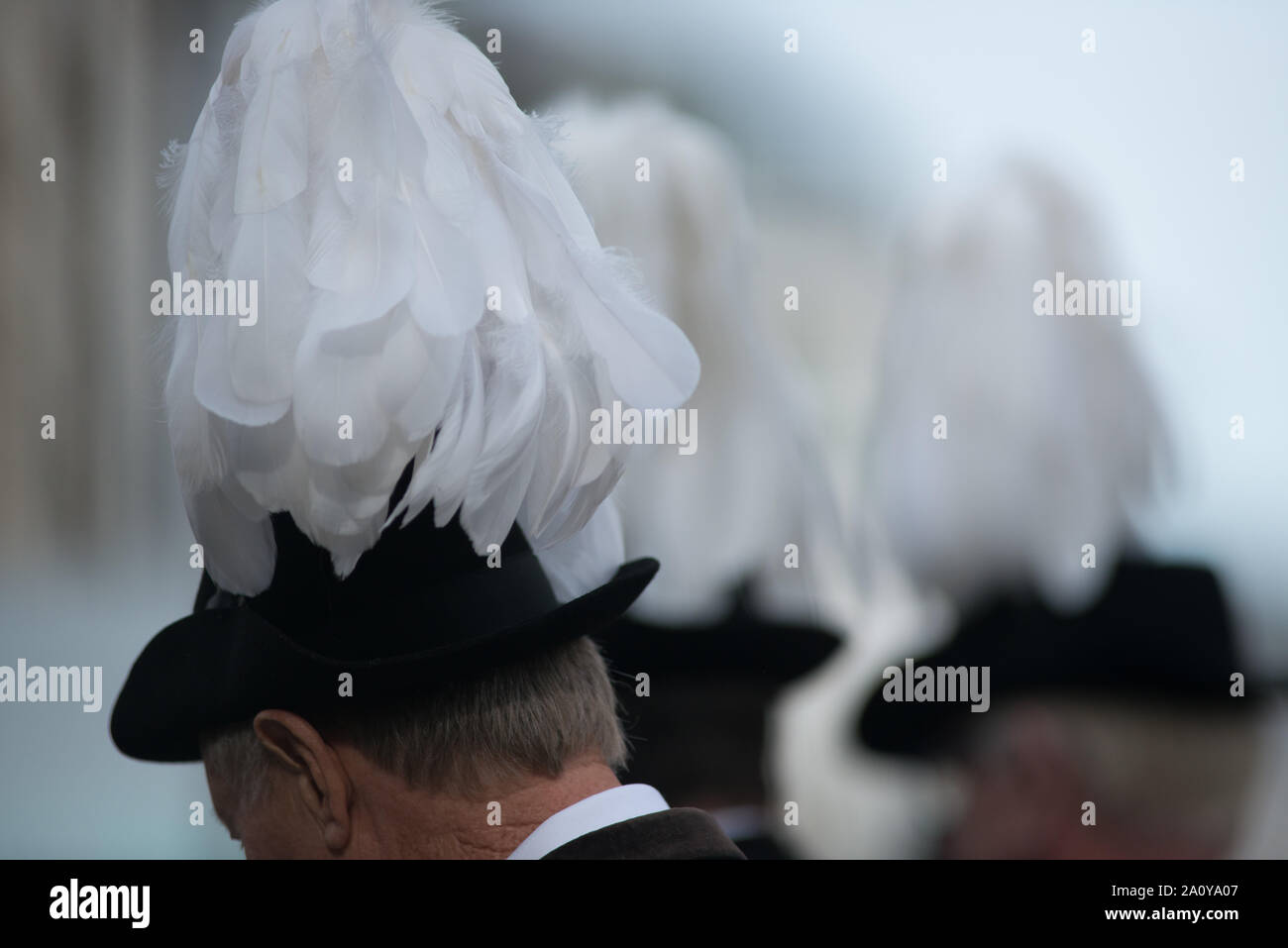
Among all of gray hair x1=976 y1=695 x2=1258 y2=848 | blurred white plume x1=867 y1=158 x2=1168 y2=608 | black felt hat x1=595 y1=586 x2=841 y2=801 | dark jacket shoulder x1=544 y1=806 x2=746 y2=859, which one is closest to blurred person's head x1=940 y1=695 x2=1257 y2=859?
gray hair x1=976 y1=695 x2=1258 y2=848

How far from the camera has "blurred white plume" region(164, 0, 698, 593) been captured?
1456mm

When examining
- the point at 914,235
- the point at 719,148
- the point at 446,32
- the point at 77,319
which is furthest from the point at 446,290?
the point at 914,235

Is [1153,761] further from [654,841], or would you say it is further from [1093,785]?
[654,841]

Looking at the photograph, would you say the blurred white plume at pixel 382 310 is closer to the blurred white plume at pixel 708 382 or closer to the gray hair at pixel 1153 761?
the blurred white plume at pixel 708 382

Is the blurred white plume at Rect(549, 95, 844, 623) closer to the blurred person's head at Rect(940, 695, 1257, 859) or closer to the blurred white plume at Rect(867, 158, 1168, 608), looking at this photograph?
the blurred white plume at Rect(867, 158, 1168, 608)

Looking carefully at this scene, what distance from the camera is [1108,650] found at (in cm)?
323

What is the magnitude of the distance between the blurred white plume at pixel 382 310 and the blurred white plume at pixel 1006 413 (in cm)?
200

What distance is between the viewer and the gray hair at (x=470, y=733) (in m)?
1.47

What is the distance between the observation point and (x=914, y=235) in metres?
3.66

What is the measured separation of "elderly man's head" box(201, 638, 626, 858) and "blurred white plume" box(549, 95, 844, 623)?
1.65m

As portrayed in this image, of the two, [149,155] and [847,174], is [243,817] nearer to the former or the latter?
[149,155]

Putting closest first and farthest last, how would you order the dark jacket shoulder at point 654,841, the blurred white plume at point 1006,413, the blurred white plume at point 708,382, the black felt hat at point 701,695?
the dark jacket shoulder at point 654,841
the black felt hat at point 701,695
the blurred white plume at point 708,382
the blurred white plume at point 1006,413

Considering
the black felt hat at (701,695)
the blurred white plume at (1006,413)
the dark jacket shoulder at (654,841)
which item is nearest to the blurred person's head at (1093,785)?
the blurred white plume at (1006,413)
